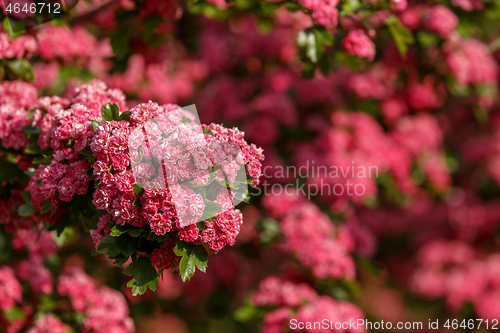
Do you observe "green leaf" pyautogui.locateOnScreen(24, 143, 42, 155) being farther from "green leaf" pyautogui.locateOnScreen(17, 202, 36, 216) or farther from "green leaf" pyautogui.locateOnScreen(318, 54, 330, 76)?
"green leaf" pyautogui.locateOnScreen(318, 54, 330, 76)

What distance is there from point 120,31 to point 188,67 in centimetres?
215

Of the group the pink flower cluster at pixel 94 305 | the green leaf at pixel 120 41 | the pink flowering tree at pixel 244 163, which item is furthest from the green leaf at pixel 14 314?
the green leaf at pixel 120 41

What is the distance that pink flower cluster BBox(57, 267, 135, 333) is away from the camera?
9.52 ft

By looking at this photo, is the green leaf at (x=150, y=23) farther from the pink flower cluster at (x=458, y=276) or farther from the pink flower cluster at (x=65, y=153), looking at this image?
the pink flower cluster at (x=458, y=276)

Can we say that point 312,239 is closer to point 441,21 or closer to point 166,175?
point 166,175

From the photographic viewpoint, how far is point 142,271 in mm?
1710

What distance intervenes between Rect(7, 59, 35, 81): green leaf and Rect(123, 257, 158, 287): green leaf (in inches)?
68.4

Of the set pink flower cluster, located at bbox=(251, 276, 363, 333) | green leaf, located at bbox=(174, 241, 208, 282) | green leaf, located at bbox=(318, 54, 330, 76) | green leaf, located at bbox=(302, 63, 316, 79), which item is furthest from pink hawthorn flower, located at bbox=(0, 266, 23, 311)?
green leaf, located at bbox=(318, 54, 330, 76)

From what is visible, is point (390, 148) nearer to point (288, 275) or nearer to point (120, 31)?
point (288, 275)

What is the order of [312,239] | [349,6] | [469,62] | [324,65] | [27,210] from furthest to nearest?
[469,62], [312,239], [324,65], [349,6], [27,210]

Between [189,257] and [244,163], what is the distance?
1.50 ft

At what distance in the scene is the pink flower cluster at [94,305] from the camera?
9.52 ft

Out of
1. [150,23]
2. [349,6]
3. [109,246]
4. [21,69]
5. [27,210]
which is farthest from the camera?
[150,23]

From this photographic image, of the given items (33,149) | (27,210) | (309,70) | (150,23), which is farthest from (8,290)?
(309,70)
